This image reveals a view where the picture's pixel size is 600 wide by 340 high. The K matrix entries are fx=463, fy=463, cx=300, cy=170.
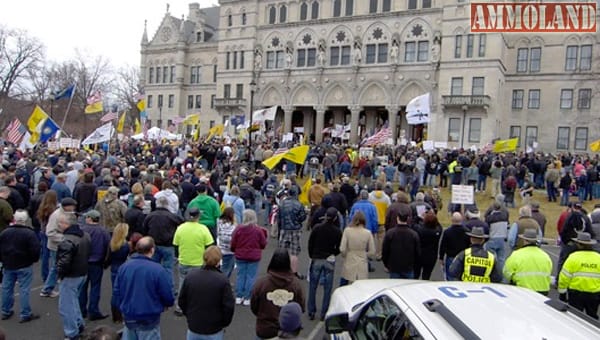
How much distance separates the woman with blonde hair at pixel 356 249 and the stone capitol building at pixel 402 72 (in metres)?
29.8

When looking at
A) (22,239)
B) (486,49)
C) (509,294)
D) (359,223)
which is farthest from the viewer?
(486,49)

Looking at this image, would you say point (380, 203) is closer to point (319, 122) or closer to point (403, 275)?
point (403, 275)

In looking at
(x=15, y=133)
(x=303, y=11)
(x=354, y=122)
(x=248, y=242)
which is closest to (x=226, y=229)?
(x=248, y=242)

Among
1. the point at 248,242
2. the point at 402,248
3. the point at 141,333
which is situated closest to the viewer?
the point at 141,333

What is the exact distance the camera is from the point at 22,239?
744cm

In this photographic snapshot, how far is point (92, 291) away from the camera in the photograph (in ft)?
25.2

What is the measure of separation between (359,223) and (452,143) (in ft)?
129

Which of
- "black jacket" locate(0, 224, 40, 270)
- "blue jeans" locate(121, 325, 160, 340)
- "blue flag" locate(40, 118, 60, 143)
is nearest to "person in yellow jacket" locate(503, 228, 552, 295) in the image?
"blue jeans" locate(121, 325, 160, 340)

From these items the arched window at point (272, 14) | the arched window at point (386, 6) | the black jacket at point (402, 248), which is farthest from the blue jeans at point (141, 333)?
the arched window at point (272, 14)

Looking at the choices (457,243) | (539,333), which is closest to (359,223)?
(457,243)

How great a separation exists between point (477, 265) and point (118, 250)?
570cm

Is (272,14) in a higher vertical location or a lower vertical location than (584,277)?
higher

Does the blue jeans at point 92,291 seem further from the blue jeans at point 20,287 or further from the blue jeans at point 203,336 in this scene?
the blue jeans at point 203,336

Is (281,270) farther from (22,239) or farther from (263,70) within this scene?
(263,70)
